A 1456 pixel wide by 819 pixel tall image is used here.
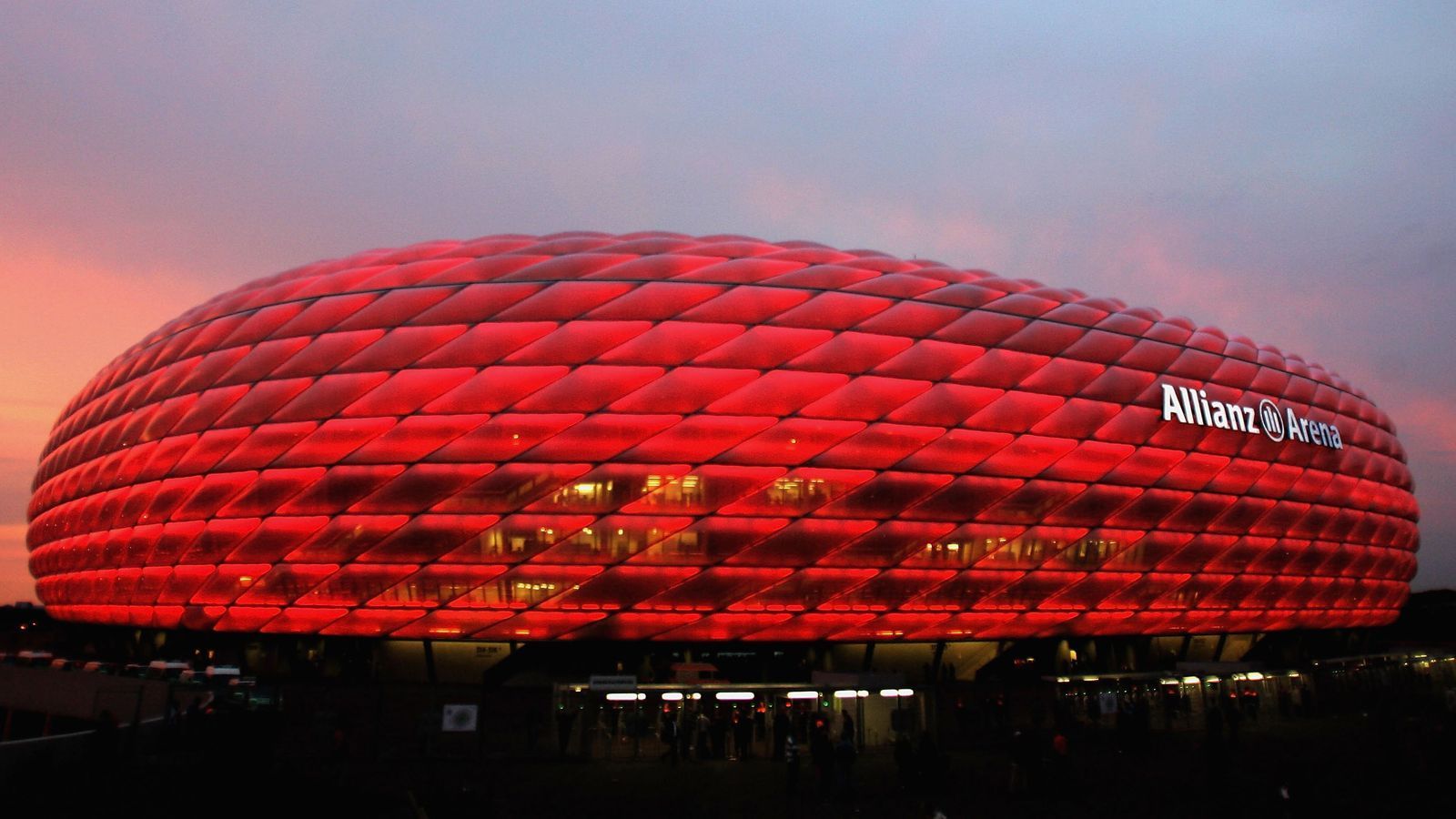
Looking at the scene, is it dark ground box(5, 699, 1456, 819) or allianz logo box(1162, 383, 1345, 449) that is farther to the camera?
allianz logo box(1162, 383, 1345, 449)

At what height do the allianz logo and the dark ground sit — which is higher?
the allianz logo

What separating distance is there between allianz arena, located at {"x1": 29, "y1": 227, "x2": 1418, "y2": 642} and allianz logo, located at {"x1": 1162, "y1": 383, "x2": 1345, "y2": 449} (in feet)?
0.43

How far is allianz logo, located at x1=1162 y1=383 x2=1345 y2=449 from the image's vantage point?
3281 cm

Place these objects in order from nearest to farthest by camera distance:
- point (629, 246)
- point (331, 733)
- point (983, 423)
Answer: point (331, 733) → point (983, 423) → point (629, 246)

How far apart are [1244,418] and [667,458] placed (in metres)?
22.2

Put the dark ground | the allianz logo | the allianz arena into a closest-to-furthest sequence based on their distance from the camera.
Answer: the dark ground < the allianz arena < the allianz logo

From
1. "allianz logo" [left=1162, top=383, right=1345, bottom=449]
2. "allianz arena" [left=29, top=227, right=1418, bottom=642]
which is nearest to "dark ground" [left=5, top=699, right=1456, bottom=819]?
"allianz arena" [left=29, top=227, right=1418, bottom=642]

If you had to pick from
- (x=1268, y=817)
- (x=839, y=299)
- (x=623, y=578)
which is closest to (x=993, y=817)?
(x=1268, y=817)

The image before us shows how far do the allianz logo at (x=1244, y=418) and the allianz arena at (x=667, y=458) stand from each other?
132 millimetres

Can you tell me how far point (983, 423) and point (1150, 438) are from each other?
22.6 ft

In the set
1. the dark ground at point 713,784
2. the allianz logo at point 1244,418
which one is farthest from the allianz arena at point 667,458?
the dark ground at point 713,784

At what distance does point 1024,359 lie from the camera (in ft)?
101

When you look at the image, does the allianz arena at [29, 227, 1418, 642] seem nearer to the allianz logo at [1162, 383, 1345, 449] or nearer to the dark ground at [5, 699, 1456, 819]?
the allianz logo at [1162, 383, 1345, 449]

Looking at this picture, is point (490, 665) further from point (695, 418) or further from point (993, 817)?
point (993, 817)
